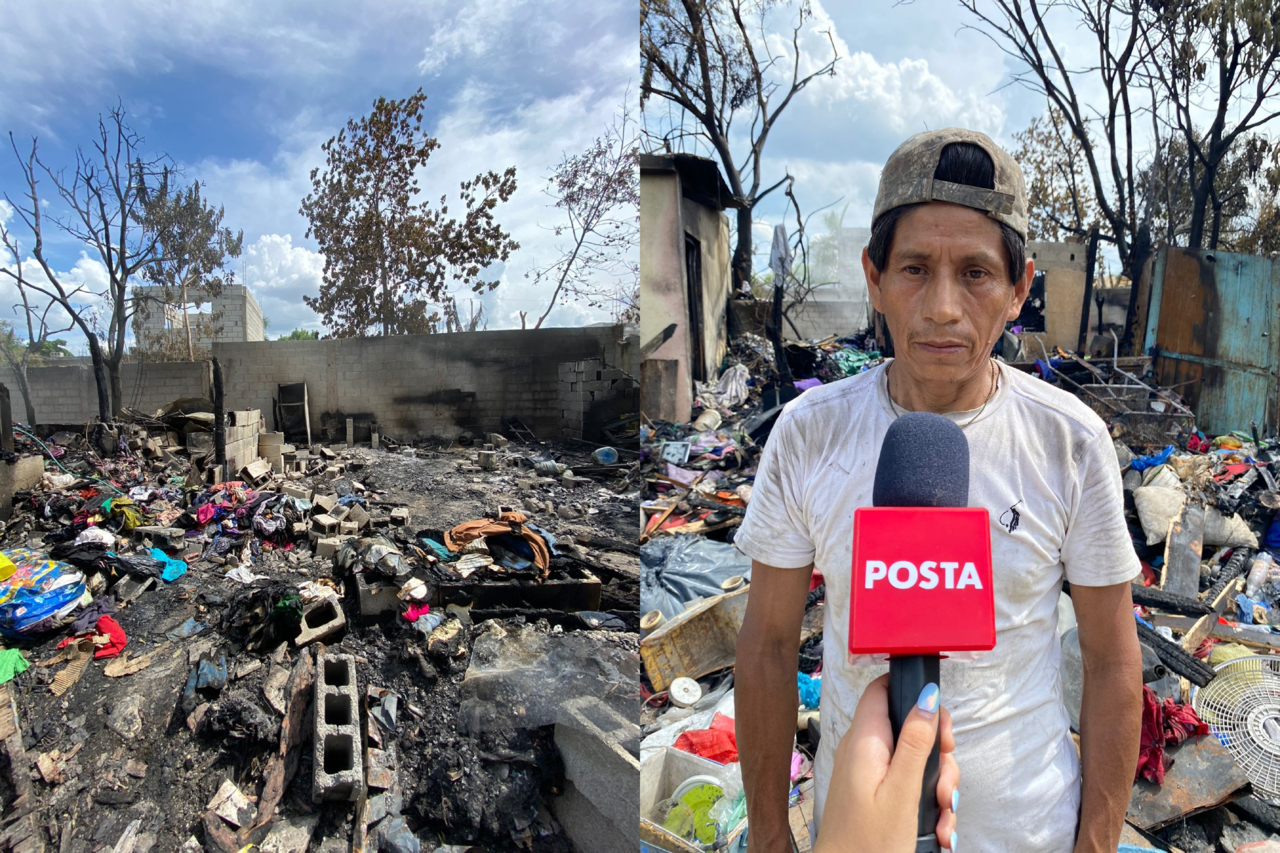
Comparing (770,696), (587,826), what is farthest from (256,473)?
Answer: (770,696)

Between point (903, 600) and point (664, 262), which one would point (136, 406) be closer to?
point (664, 262)

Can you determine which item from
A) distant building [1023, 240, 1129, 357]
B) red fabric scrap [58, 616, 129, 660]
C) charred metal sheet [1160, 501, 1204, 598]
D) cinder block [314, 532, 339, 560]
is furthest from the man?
distant building [1023, 240, 1129, 357]

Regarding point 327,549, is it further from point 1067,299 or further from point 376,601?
point 1067,299

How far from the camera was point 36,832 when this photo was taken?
271 centimetres

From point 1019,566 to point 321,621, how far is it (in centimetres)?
385

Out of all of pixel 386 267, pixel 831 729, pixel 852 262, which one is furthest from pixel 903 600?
pixel 852 262

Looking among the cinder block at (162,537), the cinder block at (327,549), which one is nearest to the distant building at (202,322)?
the cinder block at (162,537)

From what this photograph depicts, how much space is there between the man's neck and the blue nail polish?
48 cm

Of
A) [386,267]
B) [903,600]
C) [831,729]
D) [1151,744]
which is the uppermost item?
[386,267]

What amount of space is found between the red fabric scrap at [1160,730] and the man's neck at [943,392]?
87.1 inches

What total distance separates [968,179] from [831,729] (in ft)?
2.78

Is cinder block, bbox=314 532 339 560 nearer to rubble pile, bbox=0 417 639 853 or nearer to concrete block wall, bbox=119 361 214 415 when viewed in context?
rubble pile, bbox=0 417 639 853

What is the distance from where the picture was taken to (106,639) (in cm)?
364

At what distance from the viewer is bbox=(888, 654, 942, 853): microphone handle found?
592mm
